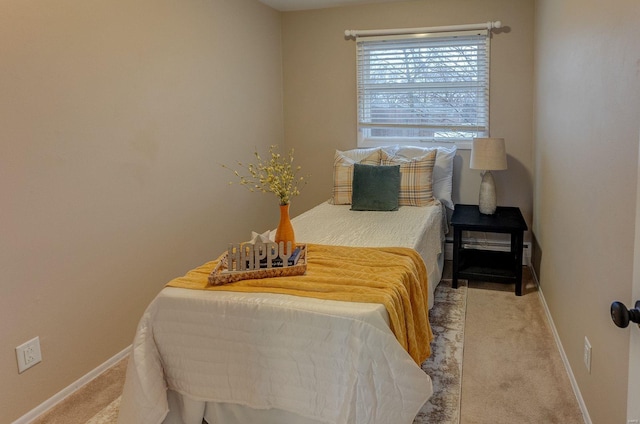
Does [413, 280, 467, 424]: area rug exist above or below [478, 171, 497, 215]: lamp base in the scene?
below

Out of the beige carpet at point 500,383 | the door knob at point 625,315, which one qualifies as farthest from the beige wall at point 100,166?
the door knob at point 625,315

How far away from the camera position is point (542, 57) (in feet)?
11.4

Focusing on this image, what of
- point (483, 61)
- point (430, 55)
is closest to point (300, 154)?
point (430, 55)

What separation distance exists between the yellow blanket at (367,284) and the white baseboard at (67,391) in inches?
34.9

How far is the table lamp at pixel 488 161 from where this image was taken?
3752mm

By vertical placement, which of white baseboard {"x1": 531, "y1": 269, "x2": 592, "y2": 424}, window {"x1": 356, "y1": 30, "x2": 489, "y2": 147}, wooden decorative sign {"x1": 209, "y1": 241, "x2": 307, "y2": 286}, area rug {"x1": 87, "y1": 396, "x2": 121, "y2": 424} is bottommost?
area rug {"x1": 87, "y1": 396, "x2": 121, "y2": 424}

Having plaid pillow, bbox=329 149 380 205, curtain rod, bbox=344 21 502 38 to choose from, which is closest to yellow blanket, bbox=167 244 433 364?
plaid pillow, bbox=329 149 380 205

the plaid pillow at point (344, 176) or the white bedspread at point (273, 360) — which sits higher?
the plaid pillow at point (344, 176)

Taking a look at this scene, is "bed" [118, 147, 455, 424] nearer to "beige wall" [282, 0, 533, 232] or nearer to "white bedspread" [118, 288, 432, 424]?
"white bedspread" [118, 288, 432, 424]

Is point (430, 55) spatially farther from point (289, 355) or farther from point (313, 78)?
point (289, 355)

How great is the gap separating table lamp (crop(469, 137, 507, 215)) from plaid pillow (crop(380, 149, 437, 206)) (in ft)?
1.13

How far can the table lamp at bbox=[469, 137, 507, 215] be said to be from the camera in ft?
12.3

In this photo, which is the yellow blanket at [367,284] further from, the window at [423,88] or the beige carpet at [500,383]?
the window at [423,88]

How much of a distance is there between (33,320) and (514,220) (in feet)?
10.6
